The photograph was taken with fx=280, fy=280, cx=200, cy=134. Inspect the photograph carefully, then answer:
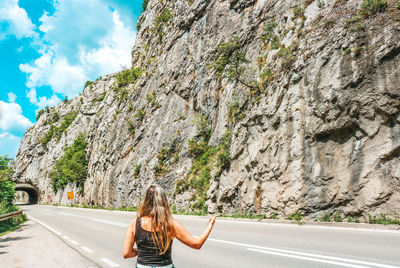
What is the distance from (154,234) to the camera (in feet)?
8.01

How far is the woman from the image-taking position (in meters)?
2.46

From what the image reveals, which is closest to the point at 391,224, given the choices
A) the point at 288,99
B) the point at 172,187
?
the point at 288,99

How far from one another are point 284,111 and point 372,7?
550cm

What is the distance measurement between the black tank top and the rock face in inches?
353

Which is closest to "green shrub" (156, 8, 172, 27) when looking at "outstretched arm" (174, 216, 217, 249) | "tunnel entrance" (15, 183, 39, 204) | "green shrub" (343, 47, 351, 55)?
"green shrub" (343, 47, 351, 55)

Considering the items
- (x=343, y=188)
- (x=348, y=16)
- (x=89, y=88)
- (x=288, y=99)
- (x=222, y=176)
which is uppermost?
(x=89, y=88)

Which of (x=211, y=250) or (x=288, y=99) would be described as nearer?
(x=211, y=250)

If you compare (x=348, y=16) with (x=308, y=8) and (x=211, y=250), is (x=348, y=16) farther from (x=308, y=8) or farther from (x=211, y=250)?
(x=211, y=250)

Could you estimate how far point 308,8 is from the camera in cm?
1616

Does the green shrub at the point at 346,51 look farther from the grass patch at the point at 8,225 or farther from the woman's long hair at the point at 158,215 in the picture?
the grass patch at the point at 8,225

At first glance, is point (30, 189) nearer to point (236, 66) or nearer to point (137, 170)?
point (137, 170)

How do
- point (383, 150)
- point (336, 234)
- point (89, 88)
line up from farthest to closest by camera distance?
1. point (89, 88)
2. point (383, 150)
3. point (336, 234)

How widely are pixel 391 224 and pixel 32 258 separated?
996 centimetres

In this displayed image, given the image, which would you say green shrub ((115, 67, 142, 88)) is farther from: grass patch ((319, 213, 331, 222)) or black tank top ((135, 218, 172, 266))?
black tank top ((135, 218, 172, 266))
